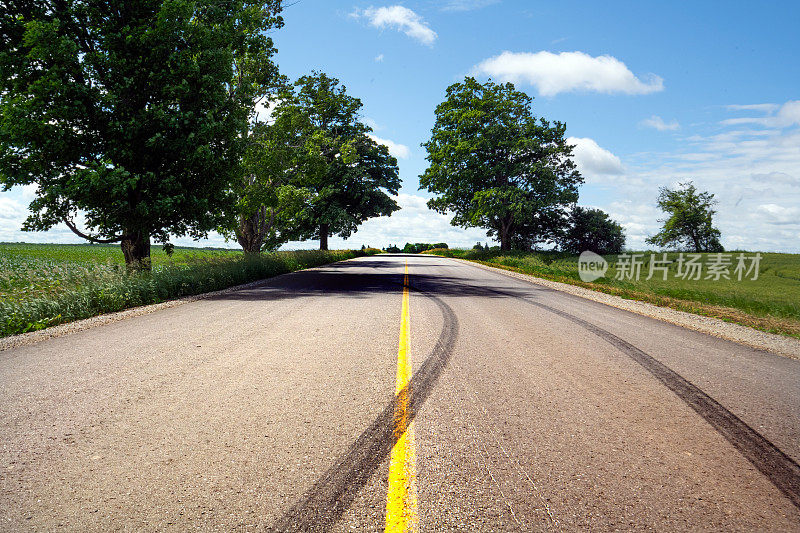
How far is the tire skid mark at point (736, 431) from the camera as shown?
2.97 m

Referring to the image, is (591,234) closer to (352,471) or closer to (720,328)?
(720,328)

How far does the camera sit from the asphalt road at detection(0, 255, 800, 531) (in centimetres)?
246

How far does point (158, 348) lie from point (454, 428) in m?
4.80

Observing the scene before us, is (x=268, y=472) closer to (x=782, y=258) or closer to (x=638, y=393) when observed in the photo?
(x=638, y=393)

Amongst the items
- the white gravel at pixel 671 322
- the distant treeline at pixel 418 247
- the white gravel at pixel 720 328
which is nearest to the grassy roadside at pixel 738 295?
the white gravel at pixel 720 328

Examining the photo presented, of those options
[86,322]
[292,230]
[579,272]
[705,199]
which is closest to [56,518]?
[86,322]

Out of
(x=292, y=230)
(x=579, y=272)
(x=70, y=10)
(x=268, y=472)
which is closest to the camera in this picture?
(x=268, y=472)

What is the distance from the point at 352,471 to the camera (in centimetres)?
280

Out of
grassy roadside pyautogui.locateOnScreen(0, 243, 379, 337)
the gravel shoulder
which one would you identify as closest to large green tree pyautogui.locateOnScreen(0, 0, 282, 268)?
grassy roadside pyautogui.locateOnScreen(0, 243, 379, 337)

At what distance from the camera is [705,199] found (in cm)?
4644

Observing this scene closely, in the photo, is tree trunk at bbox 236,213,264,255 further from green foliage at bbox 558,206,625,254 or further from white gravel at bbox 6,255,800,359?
green foliage at bbox 558,206,625,254

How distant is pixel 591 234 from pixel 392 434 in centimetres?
4324

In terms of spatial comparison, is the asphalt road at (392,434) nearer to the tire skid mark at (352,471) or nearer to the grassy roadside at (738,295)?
the tire skid mark at (352,471)

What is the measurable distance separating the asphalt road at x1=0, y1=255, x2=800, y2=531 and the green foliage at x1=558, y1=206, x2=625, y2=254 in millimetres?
37010
